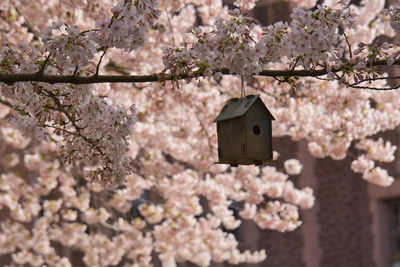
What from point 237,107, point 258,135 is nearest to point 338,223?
point 258,135

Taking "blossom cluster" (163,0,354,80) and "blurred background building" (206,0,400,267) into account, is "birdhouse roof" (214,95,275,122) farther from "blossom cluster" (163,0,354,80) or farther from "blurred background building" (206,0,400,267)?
"blurred background building" (206,0,400,267)

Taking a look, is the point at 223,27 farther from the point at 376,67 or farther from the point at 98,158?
the point at 98,158

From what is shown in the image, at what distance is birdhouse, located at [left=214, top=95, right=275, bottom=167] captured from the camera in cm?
524

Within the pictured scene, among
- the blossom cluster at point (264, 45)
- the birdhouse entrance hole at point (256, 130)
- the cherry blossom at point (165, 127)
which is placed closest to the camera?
the blossom cluster at point (264, 45)

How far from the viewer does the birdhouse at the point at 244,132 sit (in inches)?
206

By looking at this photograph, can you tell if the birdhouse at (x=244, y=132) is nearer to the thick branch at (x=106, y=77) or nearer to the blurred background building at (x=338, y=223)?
the thick branch at (x=106, y=77)

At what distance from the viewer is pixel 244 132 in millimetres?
5223

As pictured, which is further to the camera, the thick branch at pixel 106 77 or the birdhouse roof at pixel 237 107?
the birdhouse roof at pixel 237 107

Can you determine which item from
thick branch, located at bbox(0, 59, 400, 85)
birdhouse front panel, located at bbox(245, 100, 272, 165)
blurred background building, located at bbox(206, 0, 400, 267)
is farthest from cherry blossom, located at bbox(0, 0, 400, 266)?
blurred background building, located at bbox(206, 0, 400, 267)

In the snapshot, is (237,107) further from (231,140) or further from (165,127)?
(165,127)

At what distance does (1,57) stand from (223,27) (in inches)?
60.8

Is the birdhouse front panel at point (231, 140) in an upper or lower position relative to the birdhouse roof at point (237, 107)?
lower

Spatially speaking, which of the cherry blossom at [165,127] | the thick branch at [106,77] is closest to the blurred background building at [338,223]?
the cherry blossom at [165,127]

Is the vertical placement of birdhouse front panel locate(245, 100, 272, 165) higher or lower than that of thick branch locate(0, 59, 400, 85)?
lower
